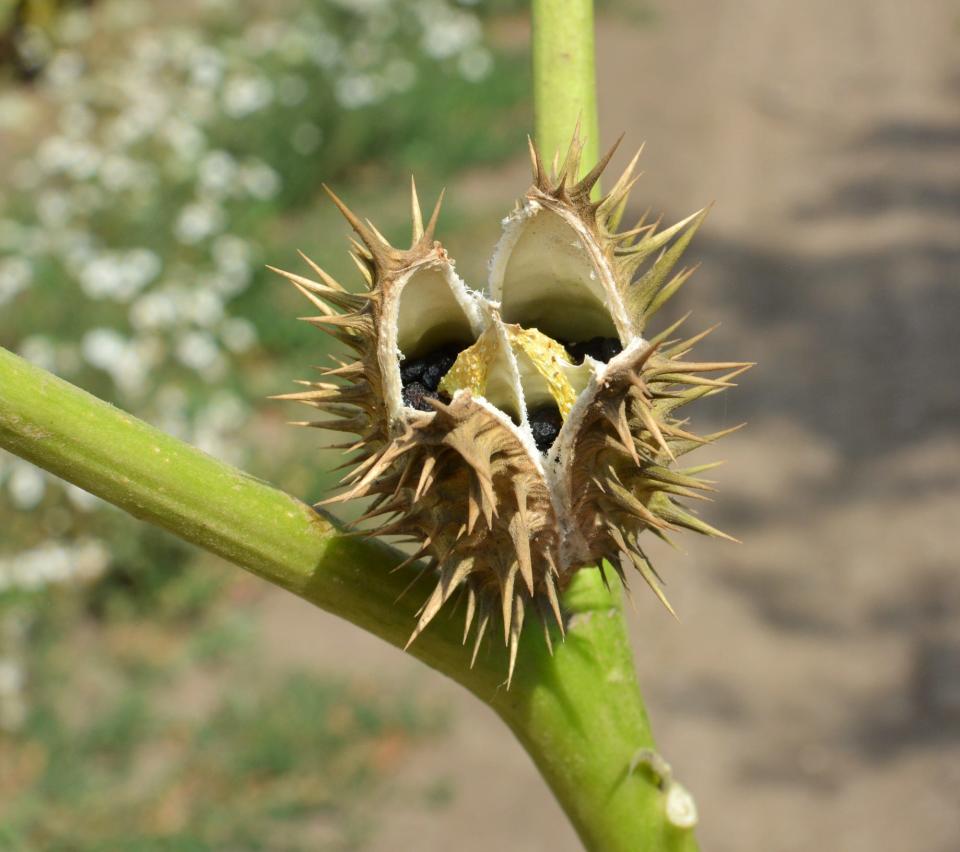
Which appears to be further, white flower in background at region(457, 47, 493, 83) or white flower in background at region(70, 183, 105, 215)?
white flower in background at region(457, 47, 493, 83)

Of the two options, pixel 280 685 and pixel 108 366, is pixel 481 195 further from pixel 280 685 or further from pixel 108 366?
pixel 280 685

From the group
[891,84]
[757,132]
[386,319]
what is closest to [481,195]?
[757,132]

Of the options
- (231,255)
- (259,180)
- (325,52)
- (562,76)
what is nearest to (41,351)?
(231,255)

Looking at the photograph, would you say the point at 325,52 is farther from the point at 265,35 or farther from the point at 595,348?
the point at 595,348

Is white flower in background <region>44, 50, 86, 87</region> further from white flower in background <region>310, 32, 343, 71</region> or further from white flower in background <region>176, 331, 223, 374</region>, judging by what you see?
white flower in background <region>176, 331, 223, 374</region>

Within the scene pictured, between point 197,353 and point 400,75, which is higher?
point 400,75

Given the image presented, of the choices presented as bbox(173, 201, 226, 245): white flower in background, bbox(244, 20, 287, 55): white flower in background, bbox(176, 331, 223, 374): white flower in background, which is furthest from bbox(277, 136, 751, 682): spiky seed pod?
bbox(244, 20, 287, 55): white flower in background

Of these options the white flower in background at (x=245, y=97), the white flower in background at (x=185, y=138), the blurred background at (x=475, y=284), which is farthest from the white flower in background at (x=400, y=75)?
the white flower in background at (x=185, y=138)
